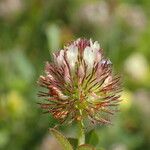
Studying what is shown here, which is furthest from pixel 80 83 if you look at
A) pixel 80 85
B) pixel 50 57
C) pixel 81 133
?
pixel 50 57

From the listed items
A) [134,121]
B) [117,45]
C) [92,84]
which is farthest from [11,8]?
[92,84]

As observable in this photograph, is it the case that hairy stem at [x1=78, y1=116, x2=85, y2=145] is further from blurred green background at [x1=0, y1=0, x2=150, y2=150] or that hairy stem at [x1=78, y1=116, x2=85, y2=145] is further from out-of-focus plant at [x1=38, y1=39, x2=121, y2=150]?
blurred green background at [x1=0, y1=0, x2=150, y2=150]

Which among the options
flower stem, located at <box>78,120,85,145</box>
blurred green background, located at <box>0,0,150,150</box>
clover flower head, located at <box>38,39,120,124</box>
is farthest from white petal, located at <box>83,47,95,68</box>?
blurred green background, located at <box>0,0,150,150</box>

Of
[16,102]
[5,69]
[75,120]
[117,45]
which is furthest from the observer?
[117,45]

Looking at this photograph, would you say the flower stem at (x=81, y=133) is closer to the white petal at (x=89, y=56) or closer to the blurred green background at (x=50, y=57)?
the white petal at (x=89, y=56)

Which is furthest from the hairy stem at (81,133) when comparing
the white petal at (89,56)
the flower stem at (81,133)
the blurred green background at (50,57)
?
the blurred green background at (50,57)

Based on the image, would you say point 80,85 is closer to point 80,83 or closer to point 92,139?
point 80,83

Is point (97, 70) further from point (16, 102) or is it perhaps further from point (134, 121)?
point (134, 121)
